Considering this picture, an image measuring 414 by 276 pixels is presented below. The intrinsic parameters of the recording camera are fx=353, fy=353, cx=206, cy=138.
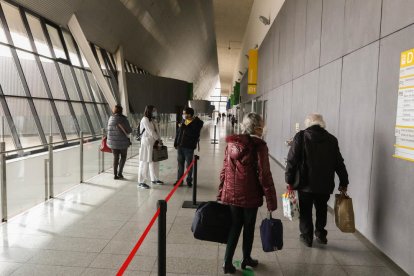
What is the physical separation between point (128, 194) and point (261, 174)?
4146mm

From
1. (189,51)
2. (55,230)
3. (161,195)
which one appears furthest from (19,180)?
(189,51)

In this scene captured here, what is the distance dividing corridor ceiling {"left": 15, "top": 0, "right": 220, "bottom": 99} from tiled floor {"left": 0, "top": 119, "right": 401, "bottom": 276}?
7820 millimetres

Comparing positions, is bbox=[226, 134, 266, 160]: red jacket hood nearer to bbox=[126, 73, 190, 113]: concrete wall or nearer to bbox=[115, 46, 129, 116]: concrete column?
bbox=[115, 46, 129, 116]: concrete column

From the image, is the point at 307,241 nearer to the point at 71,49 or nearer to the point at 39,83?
the point at 39,83

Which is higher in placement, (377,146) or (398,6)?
(398,6)

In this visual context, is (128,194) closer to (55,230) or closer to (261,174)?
(55,230)

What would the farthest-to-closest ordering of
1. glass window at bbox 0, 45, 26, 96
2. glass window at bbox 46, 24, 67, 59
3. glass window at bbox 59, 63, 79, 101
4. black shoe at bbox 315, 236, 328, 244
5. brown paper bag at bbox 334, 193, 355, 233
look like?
glass window at bbox 59, 63, 79, 101
glass window at bbox 46, 24, 67, 59
glass window at bbox 0, 45, 26, 96
black shoe at bbox 315, 236, 328, 244
brown paper bag at bbox 334, 193, 355, 233

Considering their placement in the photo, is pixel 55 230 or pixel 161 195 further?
pixel 161 195

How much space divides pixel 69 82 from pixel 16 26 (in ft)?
9.97

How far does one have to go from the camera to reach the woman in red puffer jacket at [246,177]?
3.32 meters

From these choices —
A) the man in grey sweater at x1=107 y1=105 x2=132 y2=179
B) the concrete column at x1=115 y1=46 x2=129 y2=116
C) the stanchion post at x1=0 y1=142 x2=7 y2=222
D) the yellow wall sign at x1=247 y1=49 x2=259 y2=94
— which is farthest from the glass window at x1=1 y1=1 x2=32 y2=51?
the yellow wall sign at x1=247 y1=49 x2=259 y2=94

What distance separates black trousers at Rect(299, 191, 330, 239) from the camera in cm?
432

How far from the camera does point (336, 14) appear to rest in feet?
19.2

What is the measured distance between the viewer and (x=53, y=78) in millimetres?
11695
